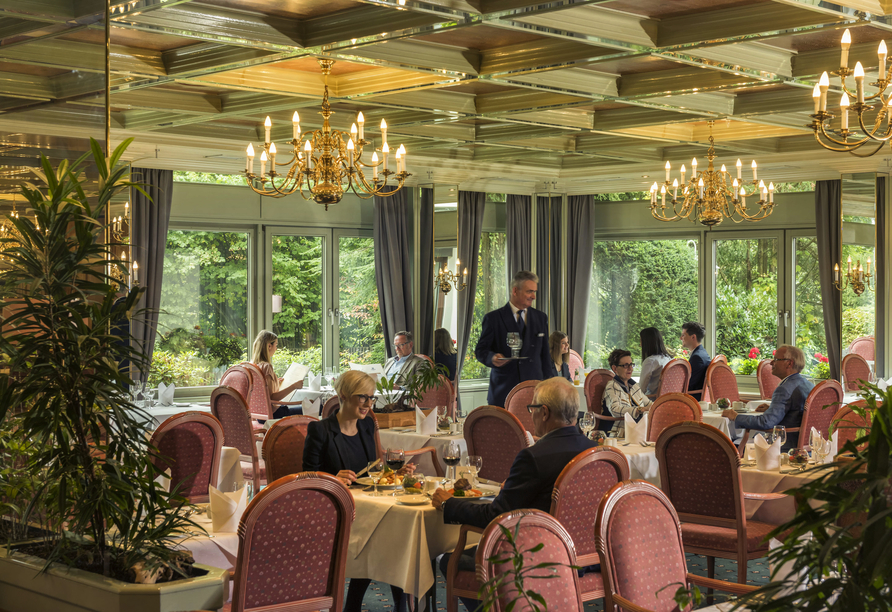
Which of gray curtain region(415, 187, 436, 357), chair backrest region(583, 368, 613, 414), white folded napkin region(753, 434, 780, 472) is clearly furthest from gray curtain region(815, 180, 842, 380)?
white folded napkin region(753, 434, 780, 472)

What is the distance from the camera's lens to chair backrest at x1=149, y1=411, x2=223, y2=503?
214 inches

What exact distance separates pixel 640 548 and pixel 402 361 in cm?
641

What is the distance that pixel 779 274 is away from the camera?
38.0 ft

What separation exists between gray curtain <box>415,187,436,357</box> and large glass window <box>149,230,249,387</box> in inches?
78.0

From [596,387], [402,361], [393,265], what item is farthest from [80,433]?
[393,265]

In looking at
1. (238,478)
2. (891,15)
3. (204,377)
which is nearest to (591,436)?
(238,478)

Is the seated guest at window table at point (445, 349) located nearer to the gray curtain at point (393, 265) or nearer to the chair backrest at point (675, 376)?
the gray curtain at point (393, 265)

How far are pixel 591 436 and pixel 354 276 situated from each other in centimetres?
611

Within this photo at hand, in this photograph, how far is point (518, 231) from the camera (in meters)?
12.4

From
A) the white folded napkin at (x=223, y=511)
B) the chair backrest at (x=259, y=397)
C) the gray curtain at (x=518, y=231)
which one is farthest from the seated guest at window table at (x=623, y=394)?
the gray curtain at (x=518, y=231)

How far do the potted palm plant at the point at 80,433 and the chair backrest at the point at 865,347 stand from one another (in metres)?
9.19

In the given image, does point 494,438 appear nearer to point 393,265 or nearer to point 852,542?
point 852,542

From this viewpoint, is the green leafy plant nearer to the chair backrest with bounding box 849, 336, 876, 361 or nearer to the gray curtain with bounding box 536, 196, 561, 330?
the chair backrest with bounding box 849, 336, 876, 361

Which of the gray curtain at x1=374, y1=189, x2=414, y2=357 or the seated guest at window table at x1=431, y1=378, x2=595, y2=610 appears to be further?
the gray curtain at x1=374, y1=189, x2=414, y2=357
